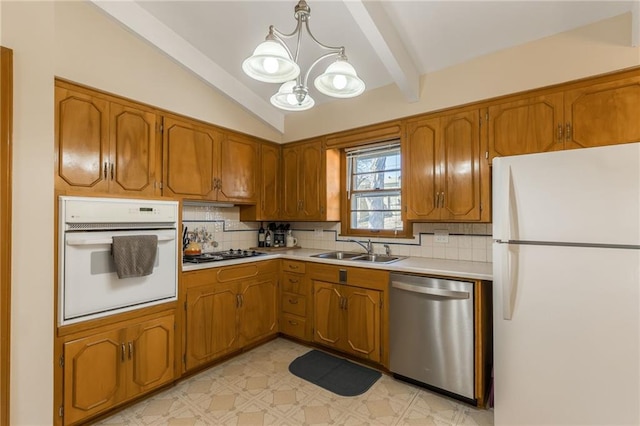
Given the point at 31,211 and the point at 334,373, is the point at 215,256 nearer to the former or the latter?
the point at 334,373

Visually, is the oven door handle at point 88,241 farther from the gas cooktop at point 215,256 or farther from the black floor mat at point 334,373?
the black floor mat at point 334,373

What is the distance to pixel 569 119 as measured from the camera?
6.55ft

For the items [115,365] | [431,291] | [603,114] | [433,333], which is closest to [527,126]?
[603,114]

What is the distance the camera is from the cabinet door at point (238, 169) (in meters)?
2.99

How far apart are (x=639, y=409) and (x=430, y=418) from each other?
1.04 m

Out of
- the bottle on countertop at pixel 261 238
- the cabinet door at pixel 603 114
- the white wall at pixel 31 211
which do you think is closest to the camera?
the white wall at pixel 31 211

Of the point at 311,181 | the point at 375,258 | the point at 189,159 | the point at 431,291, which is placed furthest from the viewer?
the point at 311,181

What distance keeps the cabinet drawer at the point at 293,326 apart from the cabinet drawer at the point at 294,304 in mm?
65

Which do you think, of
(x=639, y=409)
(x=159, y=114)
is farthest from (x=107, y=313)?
(x=639, y=409)

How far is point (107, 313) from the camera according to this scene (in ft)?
6.10

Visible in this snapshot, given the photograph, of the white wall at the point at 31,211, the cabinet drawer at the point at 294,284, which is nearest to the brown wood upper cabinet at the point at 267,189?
the cabinet drawer at the point at 294,284

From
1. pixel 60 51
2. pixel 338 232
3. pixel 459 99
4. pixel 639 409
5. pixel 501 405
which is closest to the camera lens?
pixel 639 409

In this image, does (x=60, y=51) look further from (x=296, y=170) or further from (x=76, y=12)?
(x=296, y=170)

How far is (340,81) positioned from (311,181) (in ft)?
5.92
